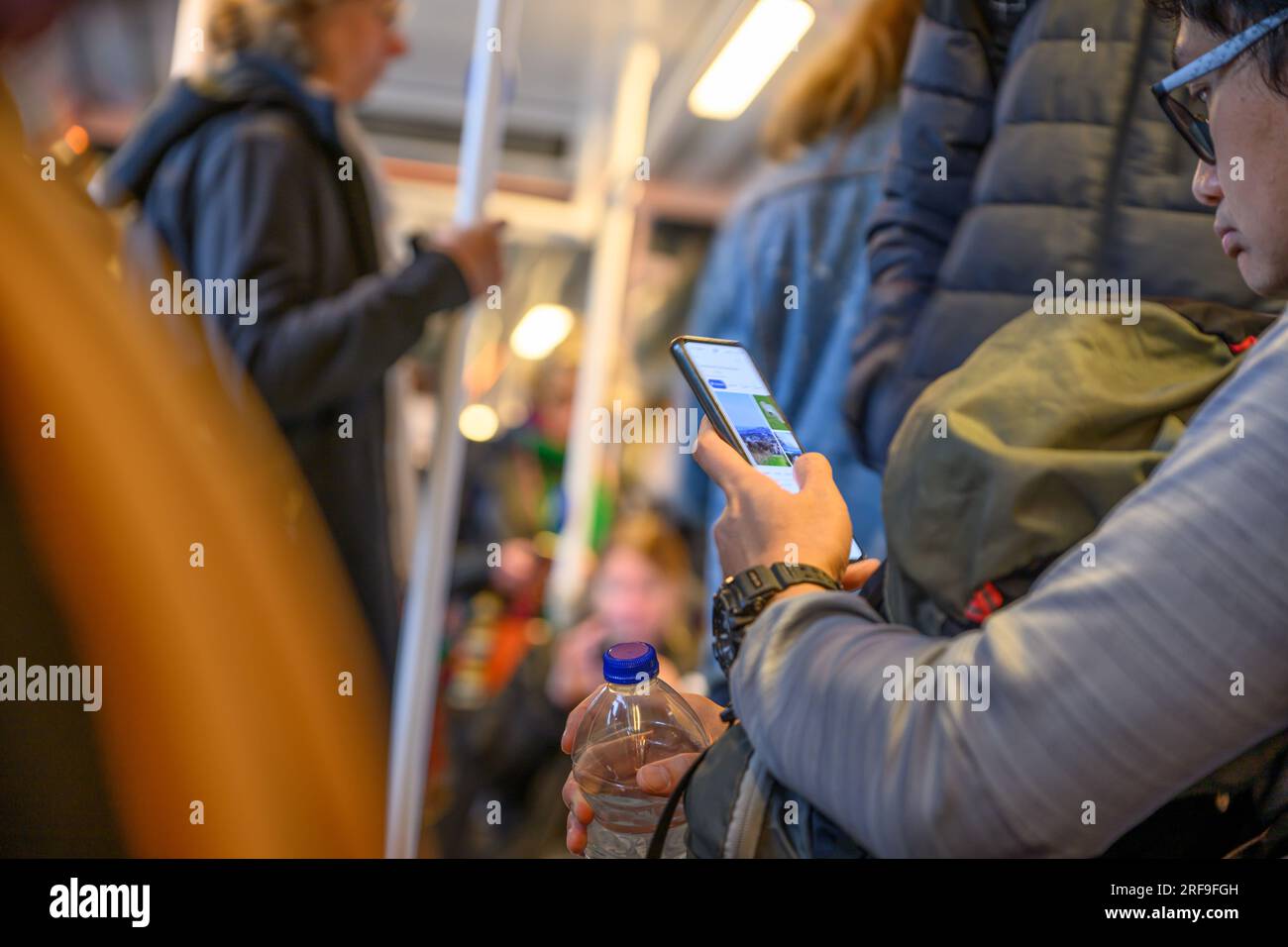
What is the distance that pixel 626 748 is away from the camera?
0.87 meters

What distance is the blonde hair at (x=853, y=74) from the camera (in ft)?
4.43

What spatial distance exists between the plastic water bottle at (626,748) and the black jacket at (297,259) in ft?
2.75

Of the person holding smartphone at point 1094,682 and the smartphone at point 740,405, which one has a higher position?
the smartphone at point 740,405

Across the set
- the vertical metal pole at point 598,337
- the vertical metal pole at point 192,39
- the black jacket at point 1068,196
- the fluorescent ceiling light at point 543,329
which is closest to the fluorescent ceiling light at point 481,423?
the fluorescent ceiling light at point 543,329

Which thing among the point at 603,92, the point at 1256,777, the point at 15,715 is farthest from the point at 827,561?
the point at 603,92

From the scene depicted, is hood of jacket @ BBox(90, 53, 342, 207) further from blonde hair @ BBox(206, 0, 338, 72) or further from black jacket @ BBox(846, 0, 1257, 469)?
black jacket @ BBox(846, 0, 1257, 469)

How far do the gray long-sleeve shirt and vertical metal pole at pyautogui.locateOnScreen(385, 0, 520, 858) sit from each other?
127cm

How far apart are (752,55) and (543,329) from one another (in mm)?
3736

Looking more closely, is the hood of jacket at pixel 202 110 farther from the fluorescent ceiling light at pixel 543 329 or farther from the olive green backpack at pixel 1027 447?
the fluorescent ceiling light at pixel 543 329

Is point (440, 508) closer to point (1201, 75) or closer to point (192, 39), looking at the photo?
point (192, 39)

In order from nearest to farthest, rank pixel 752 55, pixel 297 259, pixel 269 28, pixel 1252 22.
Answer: pixel 1252 22 < pixel 297 259 < pixel 269 28 < pixel 752 55

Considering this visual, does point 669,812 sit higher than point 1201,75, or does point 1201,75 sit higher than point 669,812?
point 1201,75

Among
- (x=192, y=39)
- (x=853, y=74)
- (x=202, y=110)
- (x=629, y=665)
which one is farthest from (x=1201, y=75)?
(x=192, y=39)

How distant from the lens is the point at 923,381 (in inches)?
39.3
